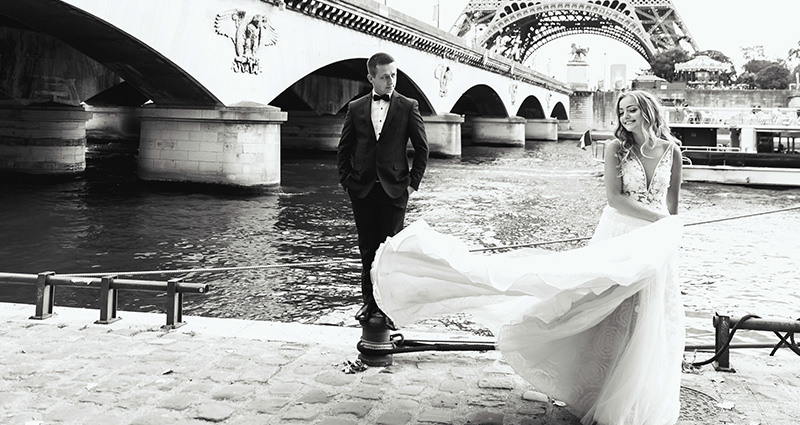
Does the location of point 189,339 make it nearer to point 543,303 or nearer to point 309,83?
point 543,303

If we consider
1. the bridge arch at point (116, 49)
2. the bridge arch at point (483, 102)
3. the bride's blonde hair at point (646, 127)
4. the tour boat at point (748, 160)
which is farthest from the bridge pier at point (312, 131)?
the bride's blonde hair at point (646, 127)

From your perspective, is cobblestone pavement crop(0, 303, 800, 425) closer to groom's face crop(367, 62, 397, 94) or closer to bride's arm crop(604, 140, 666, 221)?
bride's arm crop(604, 140, 666, 221)

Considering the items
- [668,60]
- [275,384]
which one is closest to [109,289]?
[275,384]

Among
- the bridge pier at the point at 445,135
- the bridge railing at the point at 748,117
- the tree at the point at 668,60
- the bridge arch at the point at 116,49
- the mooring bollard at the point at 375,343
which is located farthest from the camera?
the tree at the point at 668,60

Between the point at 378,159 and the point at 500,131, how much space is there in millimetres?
52270

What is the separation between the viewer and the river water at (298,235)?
931cm

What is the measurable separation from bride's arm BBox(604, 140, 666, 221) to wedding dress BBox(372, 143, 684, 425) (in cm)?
4

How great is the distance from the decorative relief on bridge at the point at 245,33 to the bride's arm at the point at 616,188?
717 inches

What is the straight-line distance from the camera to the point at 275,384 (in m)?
4.61

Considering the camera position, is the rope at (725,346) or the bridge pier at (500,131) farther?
→ the bridge pier at (500,131)

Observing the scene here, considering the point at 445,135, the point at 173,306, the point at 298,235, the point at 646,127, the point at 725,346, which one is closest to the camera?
the point at 646,127

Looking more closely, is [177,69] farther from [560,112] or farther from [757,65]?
[757,65]

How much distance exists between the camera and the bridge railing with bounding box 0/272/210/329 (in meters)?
5.85

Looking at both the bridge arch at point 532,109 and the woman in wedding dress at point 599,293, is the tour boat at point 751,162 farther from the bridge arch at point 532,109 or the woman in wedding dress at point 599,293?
the bridge arch at point 532,109
